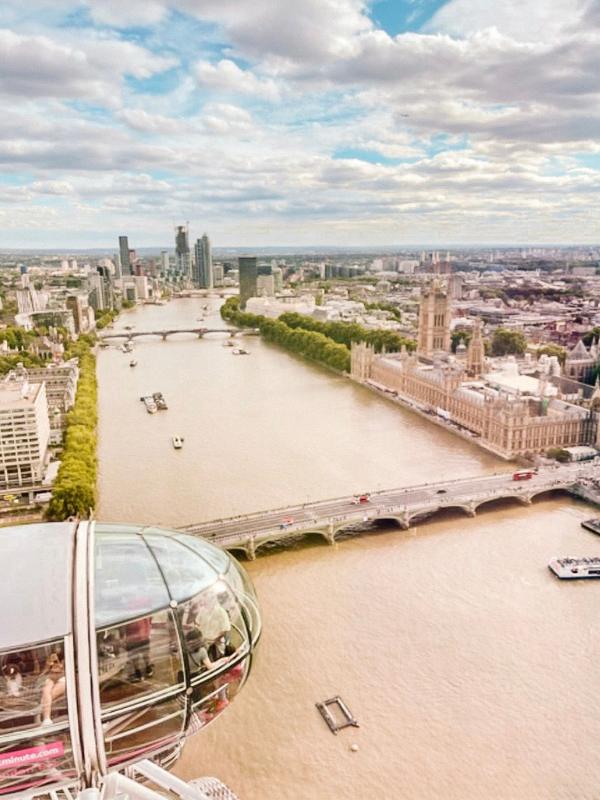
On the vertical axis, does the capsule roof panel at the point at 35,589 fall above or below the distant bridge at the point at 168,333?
above

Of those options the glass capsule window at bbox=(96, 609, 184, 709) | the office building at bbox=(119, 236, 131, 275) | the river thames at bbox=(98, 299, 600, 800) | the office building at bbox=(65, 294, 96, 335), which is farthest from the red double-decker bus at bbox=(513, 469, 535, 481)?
the office building at bbox=(119, 236, 131, 275)

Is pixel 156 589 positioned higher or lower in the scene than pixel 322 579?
higher

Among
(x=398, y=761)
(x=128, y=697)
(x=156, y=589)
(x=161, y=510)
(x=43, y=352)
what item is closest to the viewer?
(x=128, y=697)

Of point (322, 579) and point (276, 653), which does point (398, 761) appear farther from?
point (322, 579)

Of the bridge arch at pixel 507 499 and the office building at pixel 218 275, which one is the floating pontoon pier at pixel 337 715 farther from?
the office building at pixel 218 275

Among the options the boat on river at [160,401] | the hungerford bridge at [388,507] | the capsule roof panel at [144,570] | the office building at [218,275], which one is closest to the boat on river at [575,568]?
the hungerford bridge at [388,507]

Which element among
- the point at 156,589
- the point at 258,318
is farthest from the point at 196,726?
the point at 258,318
